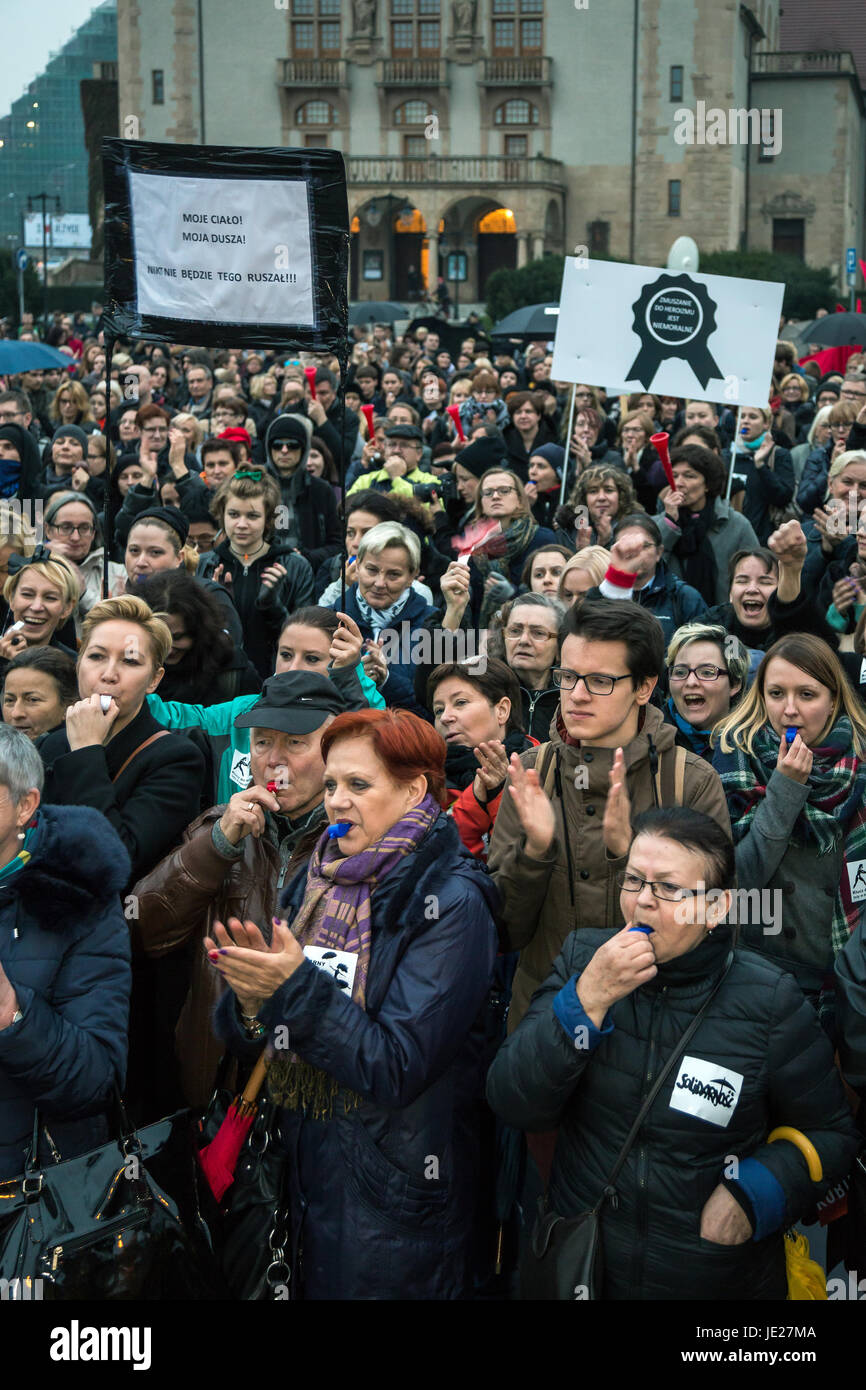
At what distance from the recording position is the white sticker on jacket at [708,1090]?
3.10 metres

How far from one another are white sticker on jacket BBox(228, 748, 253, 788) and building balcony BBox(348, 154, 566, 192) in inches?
2061

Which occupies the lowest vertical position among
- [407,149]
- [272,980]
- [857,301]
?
[272,980]

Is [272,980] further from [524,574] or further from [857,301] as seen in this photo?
[857,301]

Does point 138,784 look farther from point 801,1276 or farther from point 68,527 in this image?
point 68,527

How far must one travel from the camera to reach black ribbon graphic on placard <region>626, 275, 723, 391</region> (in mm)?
8055

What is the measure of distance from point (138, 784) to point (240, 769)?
0.63 metres

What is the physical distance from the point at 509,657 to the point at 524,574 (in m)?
1.56

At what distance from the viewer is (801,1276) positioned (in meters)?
3.26

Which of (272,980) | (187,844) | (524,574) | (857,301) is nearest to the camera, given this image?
(272,980)

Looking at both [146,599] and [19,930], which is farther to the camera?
[146,599]

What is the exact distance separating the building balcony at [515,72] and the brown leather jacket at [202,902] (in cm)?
5534

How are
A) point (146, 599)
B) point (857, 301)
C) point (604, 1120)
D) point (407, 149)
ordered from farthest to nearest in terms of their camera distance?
1. point (407, 149)
2. point (857, 301)
3. point (146, 599)
4. point (604, 1120)
